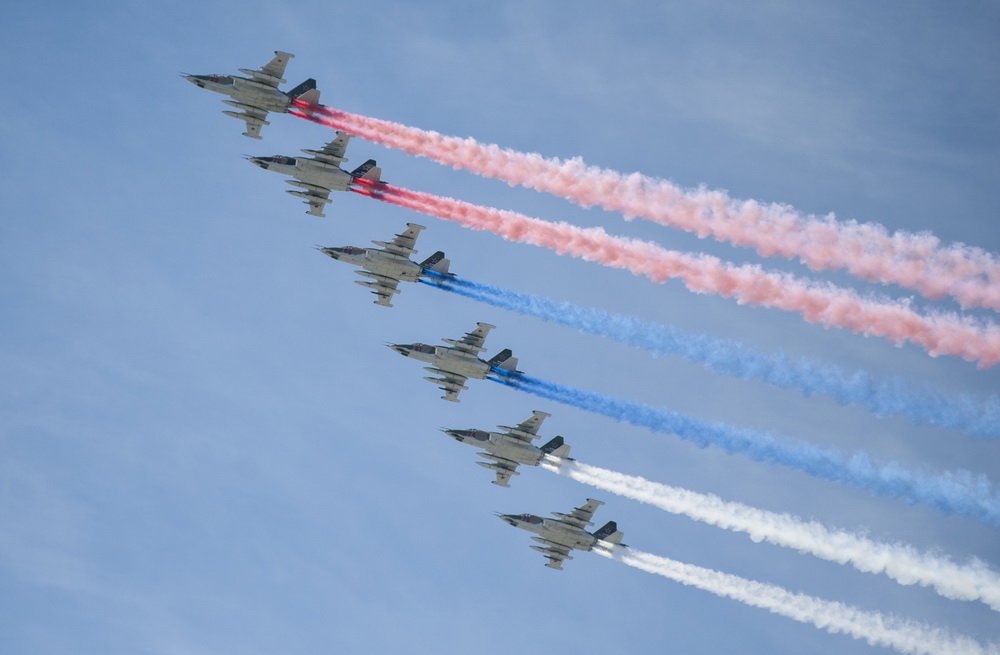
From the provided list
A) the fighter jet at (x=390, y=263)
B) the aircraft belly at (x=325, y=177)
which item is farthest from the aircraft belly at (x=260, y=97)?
the fighter jet at (x=390, y=263)

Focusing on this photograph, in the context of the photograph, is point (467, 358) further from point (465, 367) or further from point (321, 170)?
point (321, 170)

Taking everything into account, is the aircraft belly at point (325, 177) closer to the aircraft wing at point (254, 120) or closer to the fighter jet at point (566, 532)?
the aircraft wing at point (254, 120)

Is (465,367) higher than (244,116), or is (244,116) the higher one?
(244,116)

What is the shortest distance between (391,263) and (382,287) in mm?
2214

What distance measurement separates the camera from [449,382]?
97.6 m

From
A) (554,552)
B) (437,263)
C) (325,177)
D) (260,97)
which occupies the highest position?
(260,97)

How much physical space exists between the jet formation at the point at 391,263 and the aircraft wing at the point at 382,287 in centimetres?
7

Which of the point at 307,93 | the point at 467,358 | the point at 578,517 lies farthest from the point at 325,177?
the point at 578,517

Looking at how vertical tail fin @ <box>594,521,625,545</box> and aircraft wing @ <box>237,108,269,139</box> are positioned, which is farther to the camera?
vertical tail fin @ <box>594,521,625,545</box>

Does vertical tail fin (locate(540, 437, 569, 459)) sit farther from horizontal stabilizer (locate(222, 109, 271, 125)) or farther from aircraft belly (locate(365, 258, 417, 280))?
horizontal stabilizer (locate(222, 109, 271, 125))

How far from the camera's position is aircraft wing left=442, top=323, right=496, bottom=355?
9556cm

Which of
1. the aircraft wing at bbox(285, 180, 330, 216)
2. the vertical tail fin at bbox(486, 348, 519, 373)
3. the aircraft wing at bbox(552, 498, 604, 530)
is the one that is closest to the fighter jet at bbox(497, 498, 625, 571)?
the aircraft wing at bbox(552, 498, 604, 530)

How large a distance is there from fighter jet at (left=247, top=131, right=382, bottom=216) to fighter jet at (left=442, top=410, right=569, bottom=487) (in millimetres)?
19417

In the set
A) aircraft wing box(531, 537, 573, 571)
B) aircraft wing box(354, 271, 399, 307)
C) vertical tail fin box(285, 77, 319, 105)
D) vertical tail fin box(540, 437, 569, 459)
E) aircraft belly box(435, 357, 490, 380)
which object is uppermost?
vertical tail fin box(285, 77, 319, 105)
